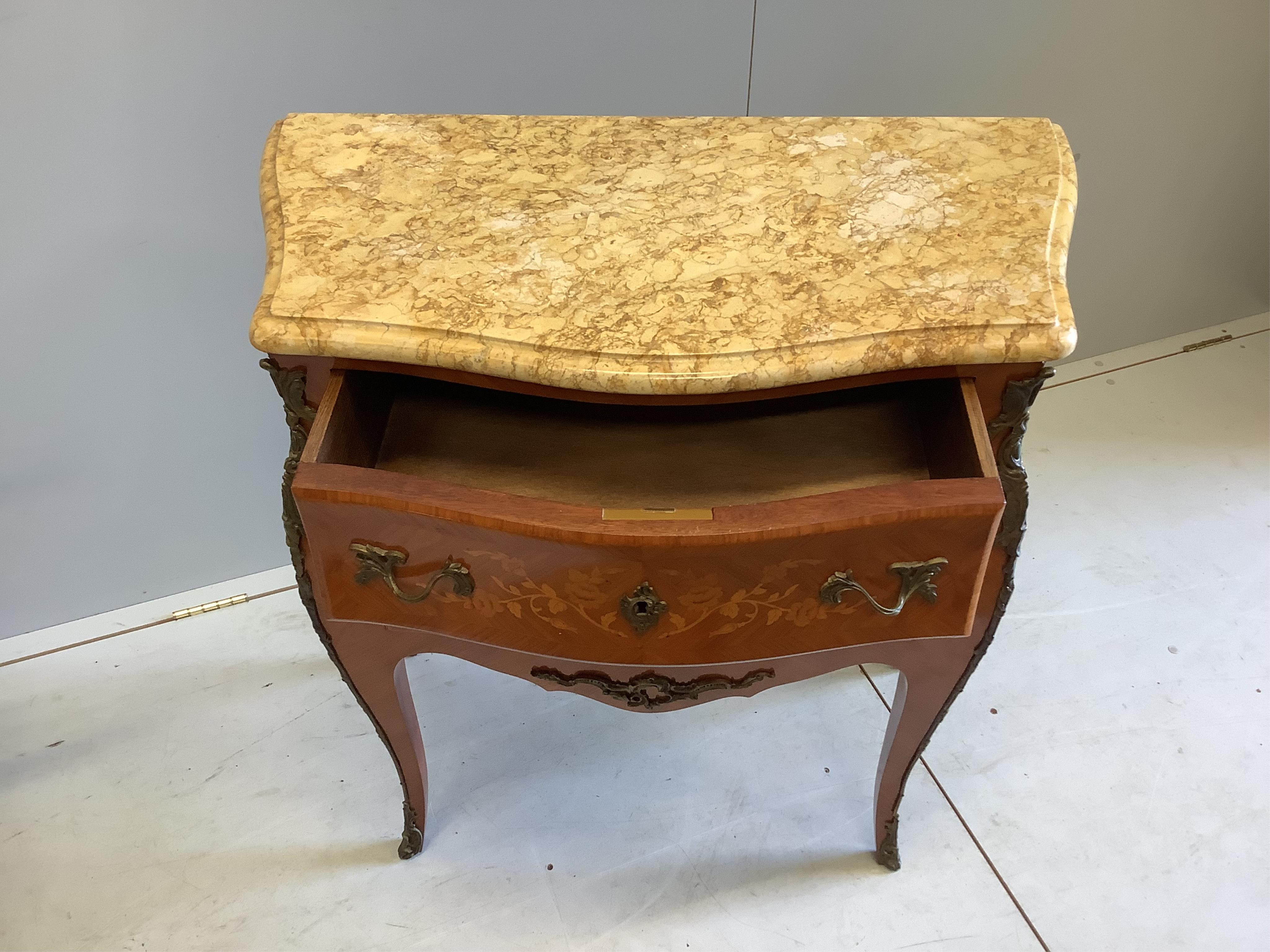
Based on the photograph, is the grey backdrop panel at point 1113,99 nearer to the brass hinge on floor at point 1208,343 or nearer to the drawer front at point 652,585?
the brass hinge on floor at point 1208,343

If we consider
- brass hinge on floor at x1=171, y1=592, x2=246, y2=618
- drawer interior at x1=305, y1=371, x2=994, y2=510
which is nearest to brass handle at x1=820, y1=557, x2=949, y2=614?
drawer interior at x1=305, y1=371, x2=994, y2=510

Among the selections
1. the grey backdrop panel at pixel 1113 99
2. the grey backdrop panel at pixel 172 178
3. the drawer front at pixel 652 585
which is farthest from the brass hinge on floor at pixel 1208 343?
the drawer front at pixel 652 585

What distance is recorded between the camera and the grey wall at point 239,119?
103 cm

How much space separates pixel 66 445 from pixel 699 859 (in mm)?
995

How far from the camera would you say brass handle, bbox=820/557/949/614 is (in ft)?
2.29

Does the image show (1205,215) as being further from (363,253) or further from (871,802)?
(363,253)

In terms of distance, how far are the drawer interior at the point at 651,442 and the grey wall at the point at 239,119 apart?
405mm

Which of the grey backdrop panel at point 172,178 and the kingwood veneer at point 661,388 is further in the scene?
the grey backdrop panel at point 172,178

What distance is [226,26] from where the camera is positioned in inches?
39.9

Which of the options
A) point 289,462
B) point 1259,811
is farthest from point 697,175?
point 1259,811

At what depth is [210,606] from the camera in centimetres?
145

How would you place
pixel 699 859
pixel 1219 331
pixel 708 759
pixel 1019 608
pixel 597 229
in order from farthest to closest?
1. pixel 1219 331
2. pixel 1019 608
3. pixel 708 759
4. pixel 699 859
5. pixel 597 229

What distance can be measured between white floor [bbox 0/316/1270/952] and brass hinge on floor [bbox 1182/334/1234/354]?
489 mm

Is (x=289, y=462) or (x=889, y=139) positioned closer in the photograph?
(x=289, y=462)
